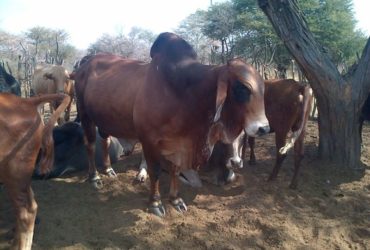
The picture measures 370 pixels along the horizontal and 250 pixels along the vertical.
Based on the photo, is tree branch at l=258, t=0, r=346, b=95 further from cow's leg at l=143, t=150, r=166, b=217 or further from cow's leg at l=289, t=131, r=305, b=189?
→ cow's leg at l=143, t=150, r=166, b=217

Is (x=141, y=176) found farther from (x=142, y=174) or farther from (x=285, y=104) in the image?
(x=285, y=104)

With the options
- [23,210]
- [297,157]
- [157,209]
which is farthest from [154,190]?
[297,157]

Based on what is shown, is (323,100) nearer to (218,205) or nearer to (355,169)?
(355,169)

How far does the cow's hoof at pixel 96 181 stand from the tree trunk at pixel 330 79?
10.4 ft

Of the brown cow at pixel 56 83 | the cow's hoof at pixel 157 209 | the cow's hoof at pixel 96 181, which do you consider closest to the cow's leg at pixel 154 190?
the cow's hoof at pixel 157 209

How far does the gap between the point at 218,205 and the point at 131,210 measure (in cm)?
101

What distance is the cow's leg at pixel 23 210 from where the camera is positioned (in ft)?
10.5

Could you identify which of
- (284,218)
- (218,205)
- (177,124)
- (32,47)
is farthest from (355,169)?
(32,47)

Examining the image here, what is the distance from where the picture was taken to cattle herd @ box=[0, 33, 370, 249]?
3246mm

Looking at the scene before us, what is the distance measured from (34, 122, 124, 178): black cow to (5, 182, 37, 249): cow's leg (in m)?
2.04

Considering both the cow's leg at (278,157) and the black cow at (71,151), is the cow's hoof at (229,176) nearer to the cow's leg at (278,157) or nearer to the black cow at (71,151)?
the cow's leg at (278,157)

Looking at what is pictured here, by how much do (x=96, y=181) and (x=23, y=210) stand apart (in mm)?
1851

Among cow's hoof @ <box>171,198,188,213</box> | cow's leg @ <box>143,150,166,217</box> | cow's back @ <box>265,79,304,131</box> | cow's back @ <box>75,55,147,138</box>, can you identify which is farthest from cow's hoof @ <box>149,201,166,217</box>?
cow's back @ <box>265,79,304,131</box>

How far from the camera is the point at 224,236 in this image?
12.6 feet
